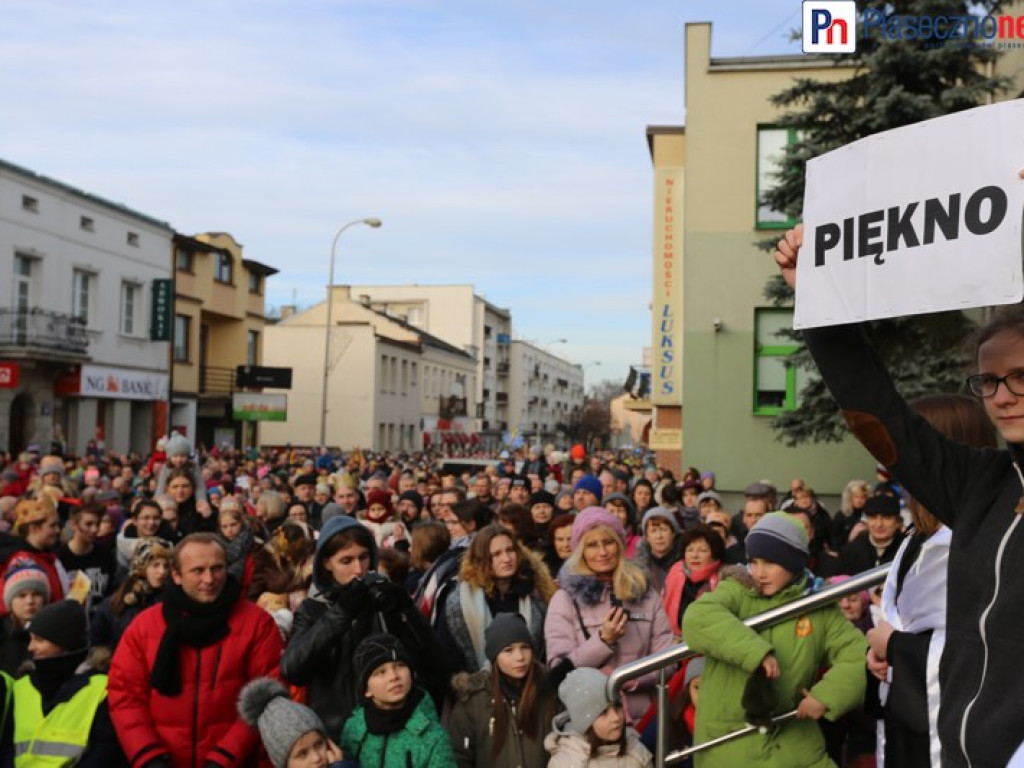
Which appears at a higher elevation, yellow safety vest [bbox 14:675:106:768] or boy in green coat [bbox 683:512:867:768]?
boy in green coat [bbox 683:512:867:768]

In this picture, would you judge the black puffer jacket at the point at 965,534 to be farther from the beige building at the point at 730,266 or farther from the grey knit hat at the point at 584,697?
the beige building at the point at 730,266

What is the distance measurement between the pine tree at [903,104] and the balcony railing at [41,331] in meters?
22.6

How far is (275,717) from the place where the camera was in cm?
433

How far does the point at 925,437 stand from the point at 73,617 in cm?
415

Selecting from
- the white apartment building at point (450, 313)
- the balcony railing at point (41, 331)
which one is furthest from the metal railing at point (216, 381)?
the white apartment building at point (450, 313)

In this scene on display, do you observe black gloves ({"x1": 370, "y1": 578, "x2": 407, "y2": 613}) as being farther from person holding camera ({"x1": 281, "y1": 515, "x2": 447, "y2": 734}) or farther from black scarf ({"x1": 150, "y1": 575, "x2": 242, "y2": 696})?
black scarf ({"x1": 150, "y1": 575, "x2": 242, "y2": 696})

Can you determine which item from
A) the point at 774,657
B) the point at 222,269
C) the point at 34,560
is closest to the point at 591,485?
the point at 34,560

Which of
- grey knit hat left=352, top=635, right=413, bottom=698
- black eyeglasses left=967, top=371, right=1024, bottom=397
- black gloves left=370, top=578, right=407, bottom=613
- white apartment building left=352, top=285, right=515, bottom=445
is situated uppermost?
white apartment building left=352, top=285, right=515, bottom=445

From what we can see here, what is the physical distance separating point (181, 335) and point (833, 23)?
31106 mm

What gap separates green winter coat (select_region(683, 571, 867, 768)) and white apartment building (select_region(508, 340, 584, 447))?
9177 centimetres

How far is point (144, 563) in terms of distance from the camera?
6621 millimetres

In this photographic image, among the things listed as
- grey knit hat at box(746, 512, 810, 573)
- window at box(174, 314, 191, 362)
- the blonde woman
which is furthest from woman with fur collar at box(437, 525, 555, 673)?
window at box(174, 314, 191, 362)

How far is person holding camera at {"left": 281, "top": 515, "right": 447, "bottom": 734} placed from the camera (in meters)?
4.69

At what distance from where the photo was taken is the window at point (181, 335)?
40188 mm
